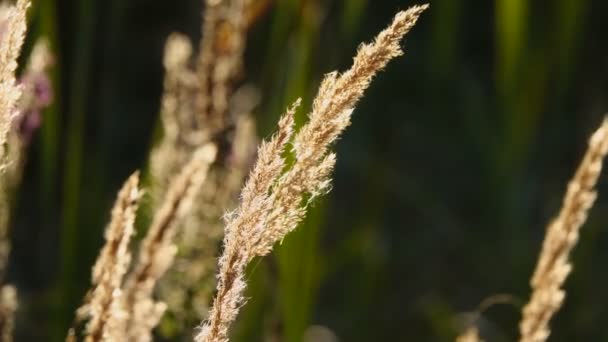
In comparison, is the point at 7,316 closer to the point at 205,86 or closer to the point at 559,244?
the point at 205,86

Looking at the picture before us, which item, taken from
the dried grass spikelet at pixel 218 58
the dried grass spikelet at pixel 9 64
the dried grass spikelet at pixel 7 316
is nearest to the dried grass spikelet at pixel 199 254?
the dried grass spikelet at pixel 218 58

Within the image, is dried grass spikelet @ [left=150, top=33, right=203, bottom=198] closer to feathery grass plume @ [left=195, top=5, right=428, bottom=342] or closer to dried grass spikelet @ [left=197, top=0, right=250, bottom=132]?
dried grass spikelet @ [left=197, top=0, right=250, bottom=132]

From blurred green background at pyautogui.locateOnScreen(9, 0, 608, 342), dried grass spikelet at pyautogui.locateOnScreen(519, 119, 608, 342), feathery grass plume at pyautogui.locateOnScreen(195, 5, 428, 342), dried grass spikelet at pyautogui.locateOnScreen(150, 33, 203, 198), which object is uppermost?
blurred green background at pyautogui.locateOnScreen(9, 0, 608, 342)

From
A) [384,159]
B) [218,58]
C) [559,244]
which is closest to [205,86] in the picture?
[218,58]

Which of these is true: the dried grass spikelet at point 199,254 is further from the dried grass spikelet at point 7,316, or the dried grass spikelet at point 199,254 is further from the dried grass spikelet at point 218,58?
the dried grass spikelet at point 7,316

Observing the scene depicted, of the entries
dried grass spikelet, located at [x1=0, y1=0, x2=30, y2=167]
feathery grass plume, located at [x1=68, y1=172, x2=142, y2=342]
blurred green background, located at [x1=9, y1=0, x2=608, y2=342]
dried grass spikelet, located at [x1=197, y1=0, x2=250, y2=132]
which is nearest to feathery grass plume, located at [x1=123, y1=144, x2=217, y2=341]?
feathery grass plume, located at [x1=68, y1=172, x2=142, y2=342]

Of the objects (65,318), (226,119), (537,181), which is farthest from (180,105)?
(537,181)
